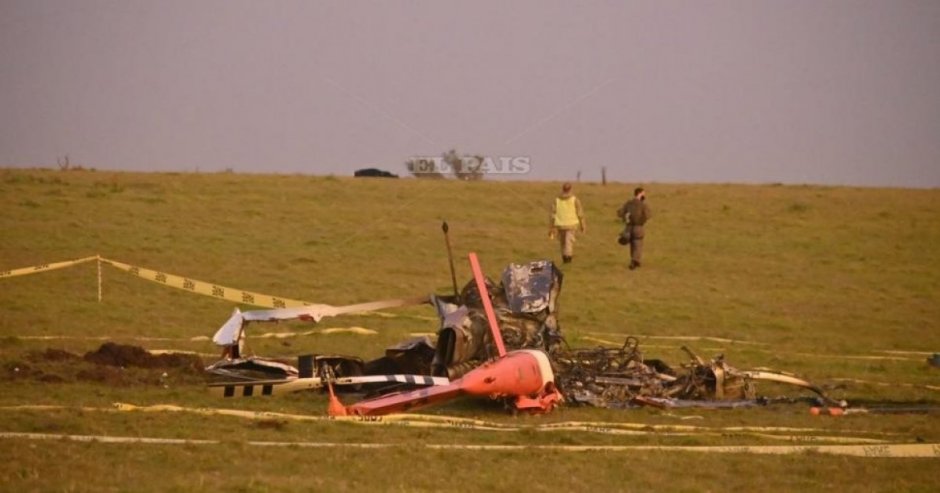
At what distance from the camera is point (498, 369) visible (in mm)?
16891

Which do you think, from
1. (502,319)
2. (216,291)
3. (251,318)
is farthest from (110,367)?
(216,291)

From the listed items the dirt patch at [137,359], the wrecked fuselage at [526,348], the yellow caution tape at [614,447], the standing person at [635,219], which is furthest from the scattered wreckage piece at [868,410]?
the standing person at [635,219]

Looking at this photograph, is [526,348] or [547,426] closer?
[547,426]

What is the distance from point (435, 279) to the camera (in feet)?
114

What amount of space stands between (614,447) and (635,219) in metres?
20.9

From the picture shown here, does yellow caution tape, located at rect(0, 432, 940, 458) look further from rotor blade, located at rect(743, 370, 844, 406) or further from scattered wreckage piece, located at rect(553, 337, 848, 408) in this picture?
rotor blade, located at rect(743, 370, 844, 406)

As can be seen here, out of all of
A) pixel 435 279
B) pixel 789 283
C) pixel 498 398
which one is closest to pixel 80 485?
pixel 498 398

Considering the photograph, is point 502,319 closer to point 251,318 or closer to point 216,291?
point 251,318

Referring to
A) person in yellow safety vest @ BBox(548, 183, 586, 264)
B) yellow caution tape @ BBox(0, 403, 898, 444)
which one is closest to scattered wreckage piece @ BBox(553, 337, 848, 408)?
yellow caution tape @ BBox(0, 403, 898, 444)

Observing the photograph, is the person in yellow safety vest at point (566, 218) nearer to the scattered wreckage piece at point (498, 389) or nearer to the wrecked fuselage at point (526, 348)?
the wrecked fuselage at point (526, 348)

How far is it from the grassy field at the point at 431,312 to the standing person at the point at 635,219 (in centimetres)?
68

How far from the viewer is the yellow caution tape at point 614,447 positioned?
1440cm

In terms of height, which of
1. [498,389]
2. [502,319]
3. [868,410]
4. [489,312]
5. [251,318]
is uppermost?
[489,312]

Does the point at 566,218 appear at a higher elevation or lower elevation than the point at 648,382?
higher
